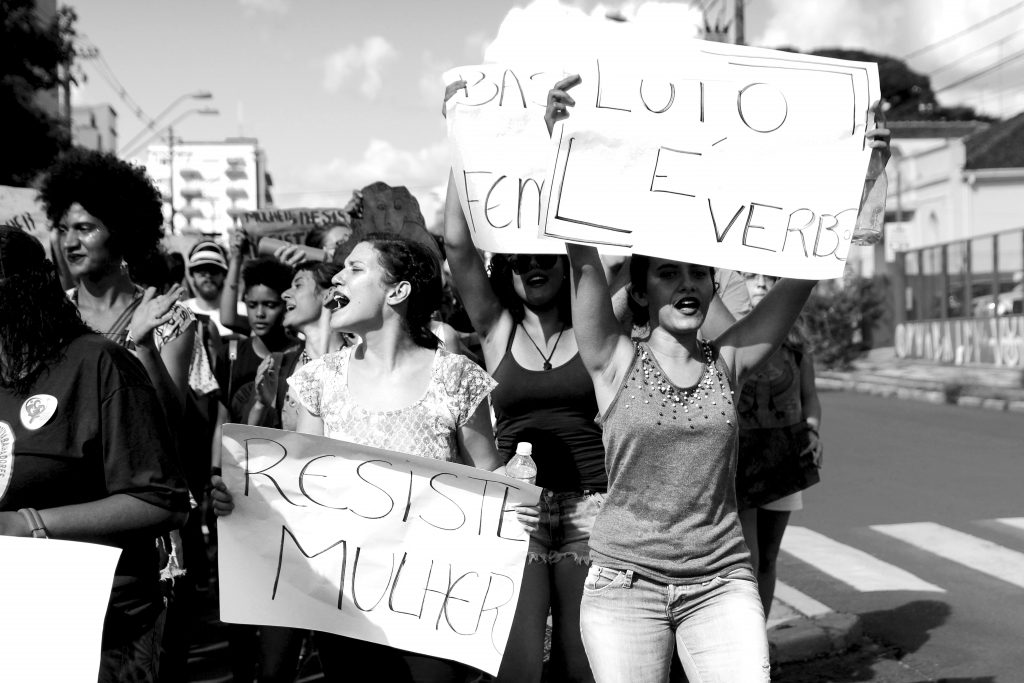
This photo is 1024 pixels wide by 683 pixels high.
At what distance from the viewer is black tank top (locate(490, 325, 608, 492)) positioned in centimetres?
415

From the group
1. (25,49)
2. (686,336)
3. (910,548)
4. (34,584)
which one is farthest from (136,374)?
(25,49)

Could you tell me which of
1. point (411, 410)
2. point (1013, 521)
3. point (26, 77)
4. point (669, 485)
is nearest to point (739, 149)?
point (669, 485)

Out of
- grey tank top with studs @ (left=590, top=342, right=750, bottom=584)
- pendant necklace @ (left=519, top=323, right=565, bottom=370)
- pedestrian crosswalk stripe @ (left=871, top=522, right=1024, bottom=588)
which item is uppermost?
pendant necklace @ (left=519, top=323, right=565, bottom=370)

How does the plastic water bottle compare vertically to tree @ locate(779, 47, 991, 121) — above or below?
below

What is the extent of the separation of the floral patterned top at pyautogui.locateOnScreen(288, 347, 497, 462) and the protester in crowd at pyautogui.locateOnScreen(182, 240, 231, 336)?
480 centimetres

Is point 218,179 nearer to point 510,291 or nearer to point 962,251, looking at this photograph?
point 962,251

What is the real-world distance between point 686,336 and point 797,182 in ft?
1.94

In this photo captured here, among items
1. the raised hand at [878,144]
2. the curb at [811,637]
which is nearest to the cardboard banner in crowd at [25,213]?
the raised hand at [878,144]

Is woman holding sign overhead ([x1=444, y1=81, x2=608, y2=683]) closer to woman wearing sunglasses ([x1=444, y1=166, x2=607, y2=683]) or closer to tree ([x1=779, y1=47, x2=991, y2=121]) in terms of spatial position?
woman wearing sunglasses ([x1=444, y1=166, x2=607, y2=683])

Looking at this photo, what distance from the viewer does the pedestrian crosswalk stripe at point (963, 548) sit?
745 centimetres

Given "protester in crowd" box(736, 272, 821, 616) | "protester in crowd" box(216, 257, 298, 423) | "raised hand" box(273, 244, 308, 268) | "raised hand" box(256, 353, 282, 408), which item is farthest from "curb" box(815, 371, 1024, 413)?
"raised hand" box(256, 353, 282, 408)

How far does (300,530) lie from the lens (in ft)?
12.0

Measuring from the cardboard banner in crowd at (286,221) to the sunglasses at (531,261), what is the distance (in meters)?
5.22

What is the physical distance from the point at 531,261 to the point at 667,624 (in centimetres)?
156
